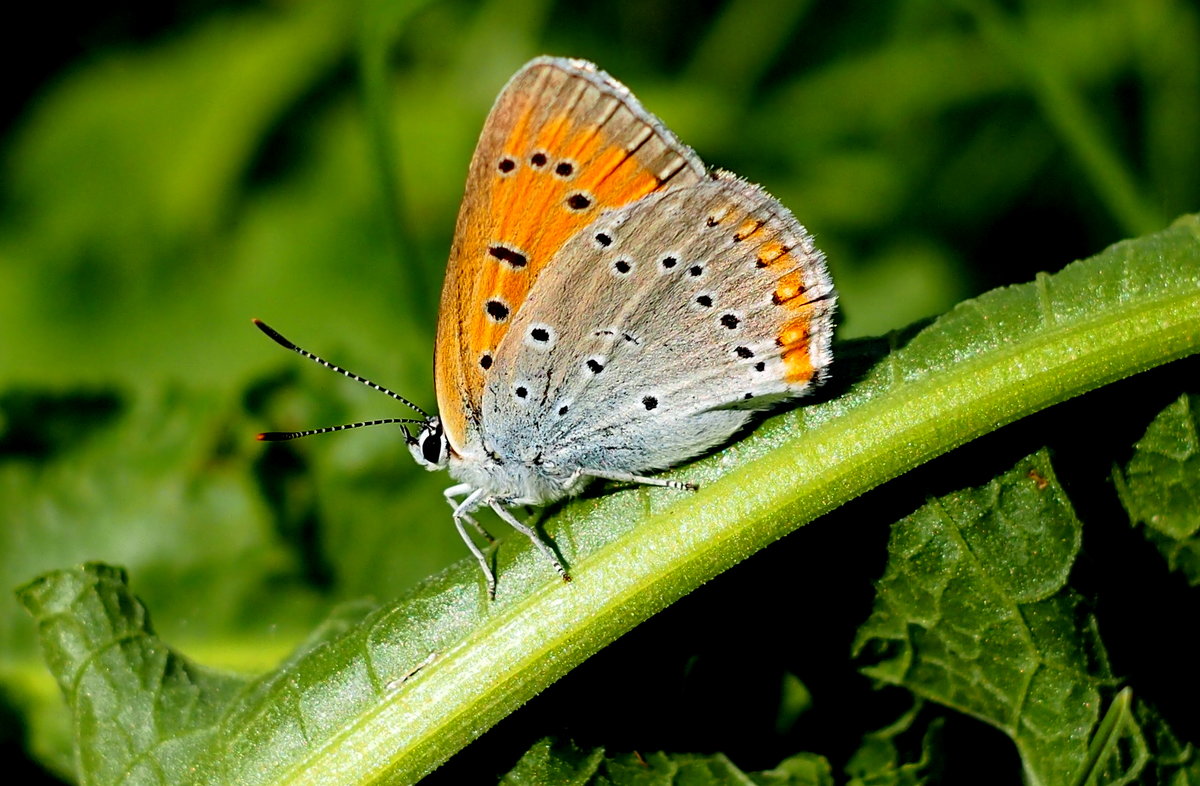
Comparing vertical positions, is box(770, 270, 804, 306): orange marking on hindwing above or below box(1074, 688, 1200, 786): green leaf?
above

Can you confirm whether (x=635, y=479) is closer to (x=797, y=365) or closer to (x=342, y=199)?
(x=797, y=365)

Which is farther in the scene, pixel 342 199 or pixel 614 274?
pixel 342 199

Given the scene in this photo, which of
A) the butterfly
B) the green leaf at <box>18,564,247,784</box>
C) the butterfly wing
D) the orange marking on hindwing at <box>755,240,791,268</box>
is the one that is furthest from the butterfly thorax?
the green leaf at <box>18,564,247,784</box>

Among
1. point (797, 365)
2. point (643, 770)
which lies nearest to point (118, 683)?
point (643, 770)

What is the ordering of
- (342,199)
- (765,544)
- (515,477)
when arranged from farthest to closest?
(342,199) < (515,477) < (765,544)

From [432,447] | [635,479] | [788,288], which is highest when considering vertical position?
[432,447]

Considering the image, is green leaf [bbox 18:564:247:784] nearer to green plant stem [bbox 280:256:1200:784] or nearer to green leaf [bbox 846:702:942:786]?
green plant stem [bbox 280:256:1200:784]

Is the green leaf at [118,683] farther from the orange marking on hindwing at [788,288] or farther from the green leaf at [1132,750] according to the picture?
the green leaf at [1132,750]

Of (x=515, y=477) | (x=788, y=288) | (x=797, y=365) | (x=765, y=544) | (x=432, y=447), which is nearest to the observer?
(x=765, y=544)
